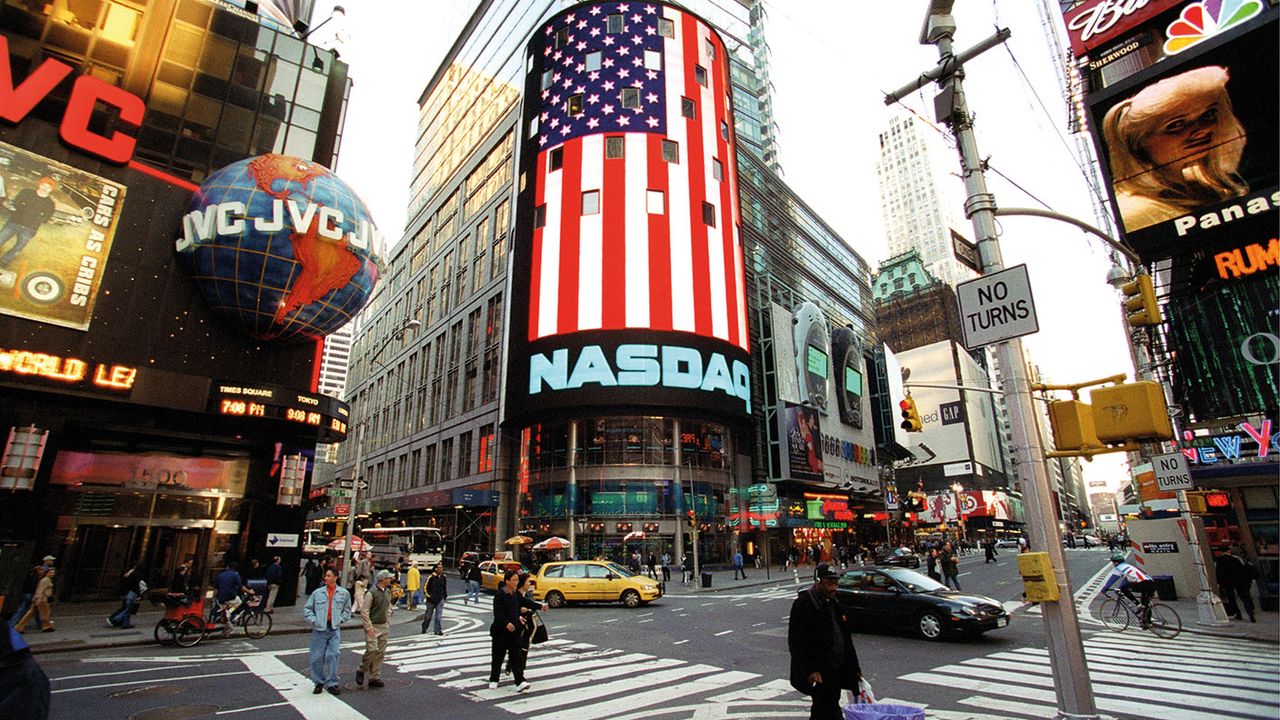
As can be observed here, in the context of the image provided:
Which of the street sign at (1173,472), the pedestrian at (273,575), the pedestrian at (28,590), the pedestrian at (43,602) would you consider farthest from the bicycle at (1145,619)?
the pedestrian at (28,590)

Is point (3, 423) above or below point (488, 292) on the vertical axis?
below

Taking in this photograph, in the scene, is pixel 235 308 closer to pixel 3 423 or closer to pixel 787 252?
pixel 3 423

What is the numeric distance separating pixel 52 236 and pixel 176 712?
60.4 ft

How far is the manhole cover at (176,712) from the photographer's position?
818 cm

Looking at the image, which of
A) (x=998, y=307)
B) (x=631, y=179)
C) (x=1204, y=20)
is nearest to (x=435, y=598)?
(x=998, y=307)

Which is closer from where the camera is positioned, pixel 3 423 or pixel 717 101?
pixel 3 423

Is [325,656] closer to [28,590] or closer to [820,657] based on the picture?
[820,657]

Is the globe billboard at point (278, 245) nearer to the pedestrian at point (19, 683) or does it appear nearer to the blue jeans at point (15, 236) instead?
the blue jeans at point (15, 236)

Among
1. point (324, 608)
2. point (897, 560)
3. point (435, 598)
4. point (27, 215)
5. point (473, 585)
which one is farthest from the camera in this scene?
→ point (897, 560)

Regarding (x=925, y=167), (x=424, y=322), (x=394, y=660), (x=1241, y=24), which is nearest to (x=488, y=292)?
(x=424, y=322)

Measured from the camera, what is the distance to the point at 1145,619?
1446 cm

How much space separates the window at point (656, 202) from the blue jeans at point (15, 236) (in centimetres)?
3429

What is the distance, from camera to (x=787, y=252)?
240 feet

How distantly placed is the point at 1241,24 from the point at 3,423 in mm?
36146
